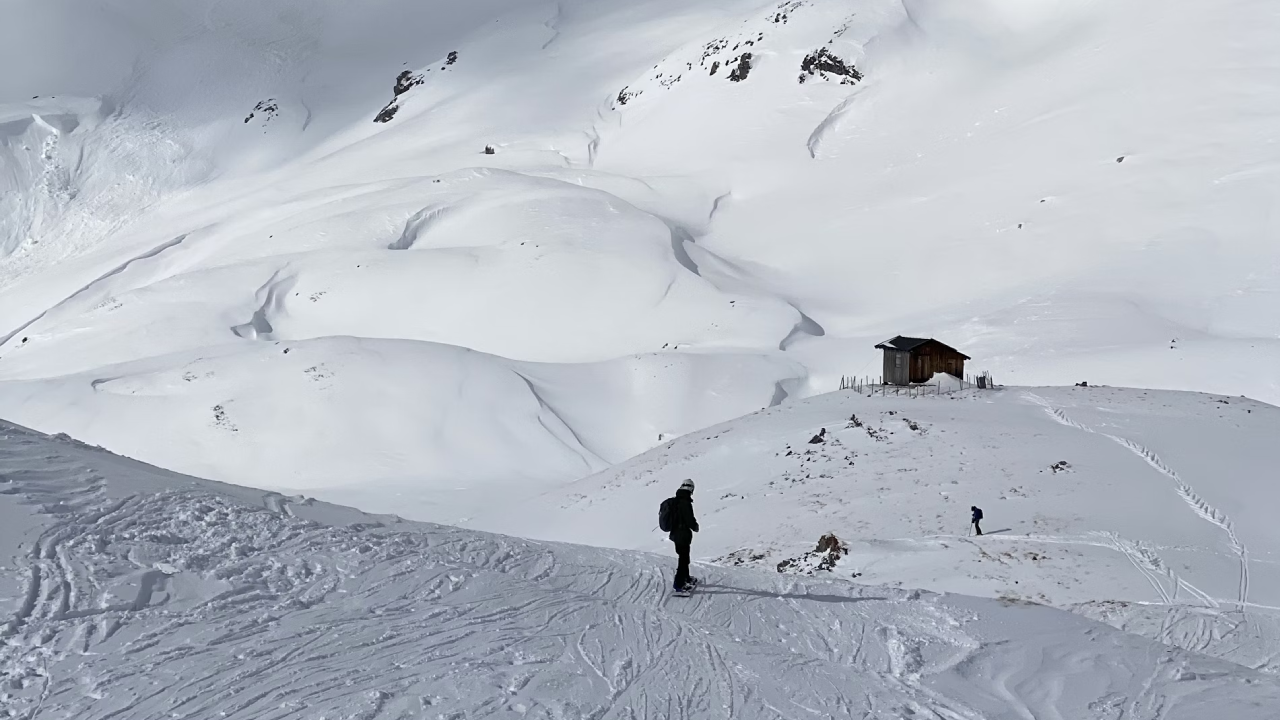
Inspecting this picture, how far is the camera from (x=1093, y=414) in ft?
98.2

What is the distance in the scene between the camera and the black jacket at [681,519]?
10.8m

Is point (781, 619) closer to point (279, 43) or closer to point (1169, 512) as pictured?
point (1169, 512)

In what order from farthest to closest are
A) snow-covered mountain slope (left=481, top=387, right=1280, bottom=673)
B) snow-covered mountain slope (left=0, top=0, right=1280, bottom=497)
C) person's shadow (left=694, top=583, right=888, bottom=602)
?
1. snow-covered mountain slope (left=0, top=0, right=1280, bottom=497)
2. snow-covered mountain slope (left=481, top=387, right=1280, bottom=673)
3. person's shadow (left=694, top=583, right=888, bottom=602)

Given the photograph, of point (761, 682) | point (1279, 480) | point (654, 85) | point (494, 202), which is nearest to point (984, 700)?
point (761, 682)

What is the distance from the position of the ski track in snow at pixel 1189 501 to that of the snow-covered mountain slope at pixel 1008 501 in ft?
0.18

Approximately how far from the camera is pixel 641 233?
5928 cm

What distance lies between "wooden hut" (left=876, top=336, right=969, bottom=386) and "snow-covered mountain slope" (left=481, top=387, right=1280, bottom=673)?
299 cm

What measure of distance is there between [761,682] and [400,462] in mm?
29206

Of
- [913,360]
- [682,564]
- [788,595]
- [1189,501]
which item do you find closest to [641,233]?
[913,360]

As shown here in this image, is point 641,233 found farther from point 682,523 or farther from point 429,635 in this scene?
point 429,635

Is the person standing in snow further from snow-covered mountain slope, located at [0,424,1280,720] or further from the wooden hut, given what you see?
the wooden hut

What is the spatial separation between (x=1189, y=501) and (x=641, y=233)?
39.9 m

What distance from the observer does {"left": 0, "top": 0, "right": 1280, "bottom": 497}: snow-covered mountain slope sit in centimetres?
4016

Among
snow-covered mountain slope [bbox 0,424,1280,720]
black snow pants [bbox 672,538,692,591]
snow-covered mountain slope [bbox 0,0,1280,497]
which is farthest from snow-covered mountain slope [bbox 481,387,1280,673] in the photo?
snow-covered mountain slope [bbox 0,0,1280,497]
